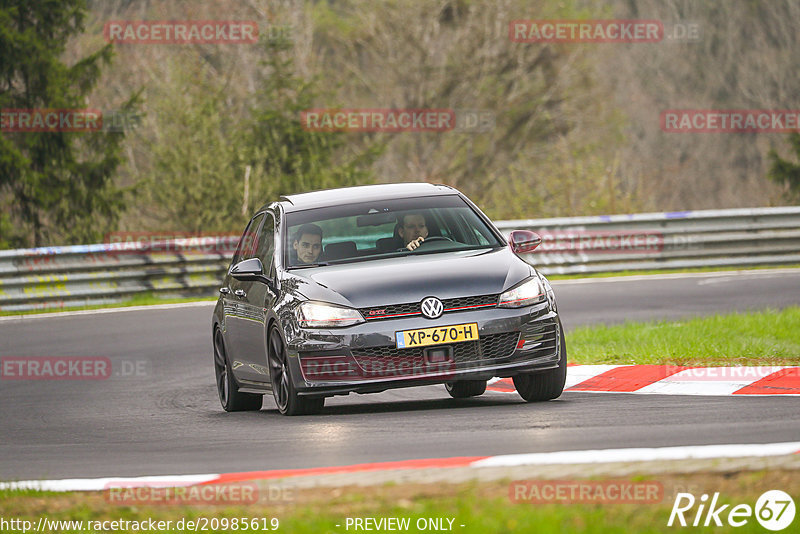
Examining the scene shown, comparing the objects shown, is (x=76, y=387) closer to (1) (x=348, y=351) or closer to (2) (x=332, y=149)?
(1) (x=348, y=351)

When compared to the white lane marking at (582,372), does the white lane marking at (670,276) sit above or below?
below

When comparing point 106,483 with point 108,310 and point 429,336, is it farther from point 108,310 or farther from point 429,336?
point 108,310

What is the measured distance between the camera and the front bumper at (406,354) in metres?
8.95

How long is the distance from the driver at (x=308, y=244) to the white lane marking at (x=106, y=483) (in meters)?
3.40

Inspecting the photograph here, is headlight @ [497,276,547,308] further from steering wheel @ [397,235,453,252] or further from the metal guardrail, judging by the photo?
the metal guardrail

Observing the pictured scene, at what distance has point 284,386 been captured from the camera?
31.5 feet

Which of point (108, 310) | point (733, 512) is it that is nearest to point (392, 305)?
point (733, 512)

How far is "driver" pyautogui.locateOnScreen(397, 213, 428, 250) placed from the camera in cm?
Answer: 1018

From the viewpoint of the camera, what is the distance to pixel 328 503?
18.7 ft

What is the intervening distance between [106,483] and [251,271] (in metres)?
3.63

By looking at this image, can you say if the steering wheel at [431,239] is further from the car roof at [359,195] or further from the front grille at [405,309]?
the front grille at [405,309]

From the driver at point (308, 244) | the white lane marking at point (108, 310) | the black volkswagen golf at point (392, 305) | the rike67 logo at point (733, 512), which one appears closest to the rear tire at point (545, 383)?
the black volkswagen golf at point (392, 305)

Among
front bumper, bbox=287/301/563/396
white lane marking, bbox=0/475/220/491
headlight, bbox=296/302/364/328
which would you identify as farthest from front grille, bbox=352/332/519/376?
white lane marking, bbox=0/475/220/491

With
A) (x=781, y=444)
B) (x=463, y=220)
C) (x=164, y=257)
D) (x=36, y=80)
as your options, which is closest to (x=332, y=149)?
(x=36, y=80)
